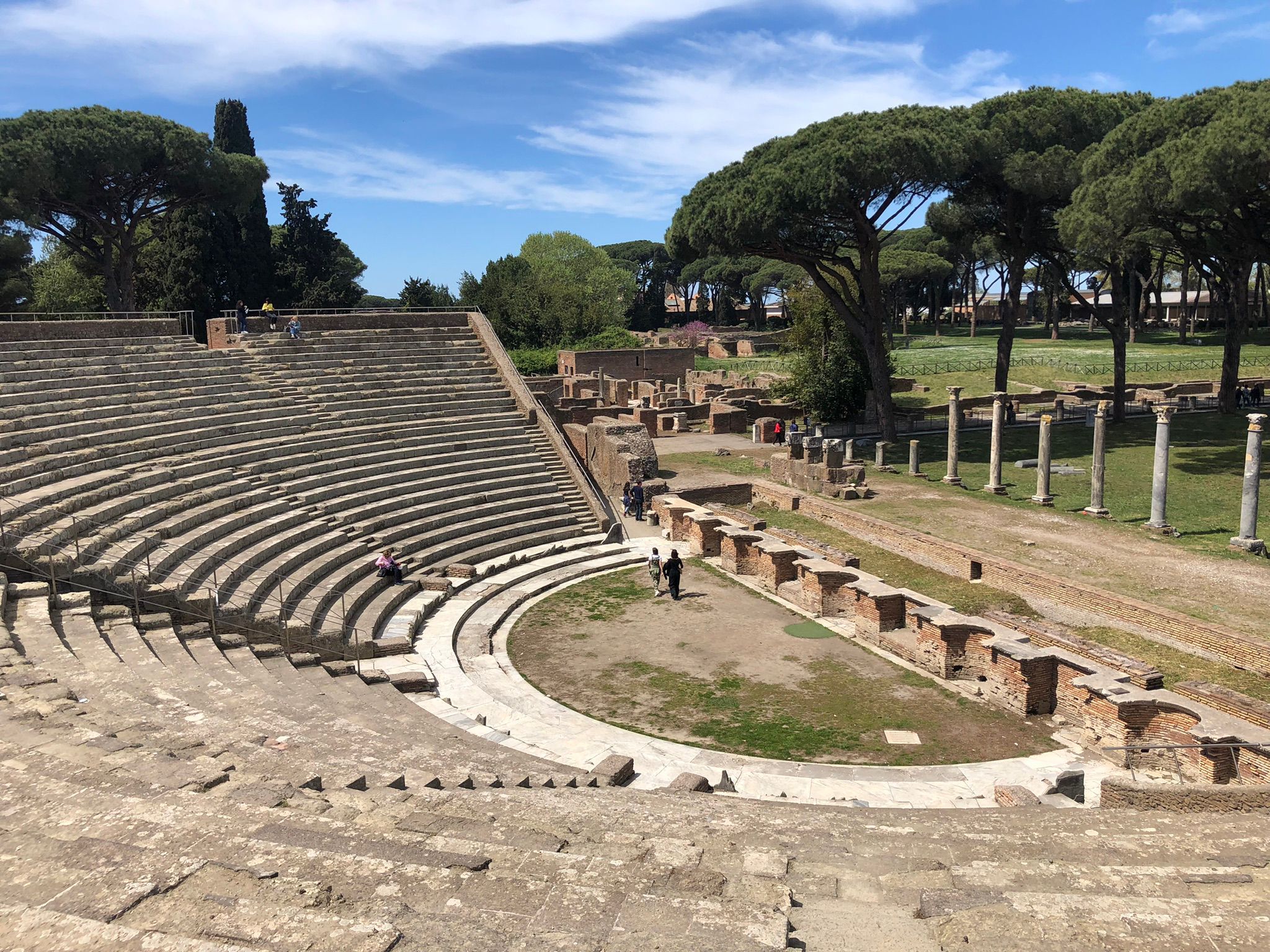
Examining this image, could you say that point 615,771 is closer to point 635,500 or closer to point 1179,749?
point 1179,749

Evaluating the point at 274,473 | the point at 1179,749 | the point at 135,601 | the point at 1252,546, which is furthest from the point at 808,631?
the point at 274,473

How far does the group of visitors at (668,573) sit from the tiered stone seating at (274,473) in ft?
11.8

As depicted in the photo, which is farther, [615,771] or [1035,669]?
[1035,669]

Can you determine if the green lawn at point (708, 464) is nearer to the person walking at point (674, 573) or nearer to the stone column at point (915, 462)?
the stone column at point (915, 462)

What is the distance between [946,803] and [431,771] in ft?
18.6

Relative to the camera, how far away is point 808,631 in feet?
53.1

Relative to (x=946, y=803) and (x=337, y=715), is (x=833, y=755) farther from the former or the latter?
(x=337, y=715)

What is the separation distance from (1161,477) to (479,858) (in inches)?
771

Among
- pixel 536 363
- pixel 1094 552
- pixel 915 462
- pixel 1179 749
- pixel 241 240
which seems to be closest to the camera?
pixel 1179 749

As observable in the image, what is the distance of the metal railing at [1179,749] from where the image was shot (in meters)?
9.88

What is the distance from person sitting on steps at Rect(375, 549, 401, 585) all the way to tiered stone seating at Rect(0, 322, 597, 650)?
30cm

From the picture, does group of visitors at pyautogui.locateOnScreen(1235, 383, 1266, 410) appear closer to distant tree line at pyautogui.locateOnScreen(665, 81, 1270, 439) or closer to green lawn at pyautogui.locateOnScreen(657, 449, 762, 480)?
distant tree line at pyautogui.locateOnScreen(665, 81, 1270, 439)

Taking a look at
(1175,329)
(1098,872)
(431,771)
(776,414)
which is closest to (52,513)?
(431,771)

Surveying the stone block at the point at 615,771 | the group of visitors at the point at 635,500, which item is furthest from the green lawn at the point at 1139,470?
the stone block at the point at 615,771
